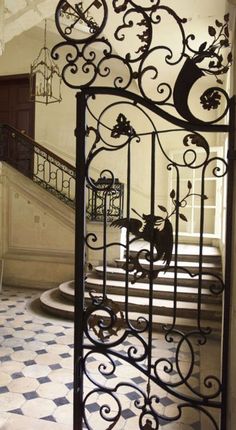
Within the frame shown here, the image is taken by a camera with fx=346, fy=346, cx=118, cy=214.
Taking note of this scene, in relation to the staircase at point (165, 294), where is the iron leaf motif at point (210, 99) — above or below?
above

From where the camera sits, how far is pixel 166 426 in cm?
238

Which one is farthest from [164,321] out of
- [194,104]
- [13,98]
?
[13,98]

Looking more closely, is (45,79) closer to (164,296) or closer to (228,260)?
(164,296)

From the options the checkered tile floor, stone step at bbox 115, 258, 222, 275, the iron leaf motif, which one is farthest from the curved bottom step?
the iron leaf motif

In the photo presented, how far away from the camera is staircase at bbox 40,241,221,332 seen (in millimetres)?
4230

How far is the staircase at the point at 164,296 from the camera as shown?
4.23 m

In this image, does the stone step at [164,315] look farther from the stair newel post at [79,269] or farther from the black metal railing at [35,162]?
the black metal railing at [35,162]

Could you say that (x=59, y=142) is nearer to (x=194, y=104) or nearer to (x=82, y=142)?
(x=194, y=104)

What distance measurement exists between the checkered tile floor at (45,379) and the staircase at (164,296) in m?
0.37

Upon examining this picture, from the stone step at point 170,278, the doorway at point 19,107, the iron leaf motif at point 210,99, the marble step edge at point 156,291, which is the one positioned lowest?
the marble step edge at point 156,291

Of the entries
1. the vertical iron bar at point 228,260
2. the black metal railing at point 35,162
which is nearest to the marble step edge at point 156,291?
the black metal railing at point 35,162

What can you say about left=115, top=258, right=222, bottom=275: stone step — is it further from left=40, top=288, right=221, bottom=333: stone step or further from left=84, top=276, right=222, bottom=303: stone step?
left=40, top=288, right=221, bottom=333: stone step

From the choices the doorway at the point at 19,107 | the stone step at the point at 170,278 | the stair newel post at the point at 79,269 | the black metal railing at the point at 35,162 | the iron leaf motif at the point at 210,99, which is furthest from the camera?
the doorway at the point at 19,107

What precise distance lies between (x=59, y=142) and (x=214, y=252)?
13.7ft
